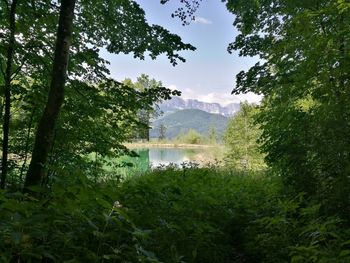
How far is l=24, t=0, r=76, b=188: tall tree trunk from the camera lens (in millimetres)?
4090

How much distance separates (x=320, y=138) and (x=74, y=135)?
403 cm

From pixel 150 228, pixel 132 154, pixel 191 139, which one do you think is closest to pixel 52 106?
pixel 150 228

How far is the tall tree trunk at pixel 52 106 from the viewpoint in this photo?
409 cm

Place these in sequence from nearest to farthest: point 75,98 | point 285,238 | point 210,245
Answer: point 285,238
point 210,245
point 75,98

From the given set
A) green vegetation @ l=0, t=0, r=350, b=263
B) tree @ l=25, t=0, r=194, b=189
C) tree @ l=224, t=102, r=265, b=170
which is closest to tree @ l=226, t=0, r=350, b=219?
green vegetation @ l=0, t=0, r=350, b=263

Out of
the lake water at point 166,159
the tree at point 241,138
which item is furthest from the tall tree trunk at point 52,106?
the tree at point 241,138

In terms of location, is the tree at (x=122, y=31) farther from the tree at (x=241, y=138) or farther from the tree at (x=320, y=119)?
the tree at (x=241, y=138)

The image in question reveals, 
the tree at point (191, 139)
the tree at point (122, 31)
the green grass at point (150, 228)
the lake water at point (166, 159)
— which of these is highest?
the tree at point (122, 31)

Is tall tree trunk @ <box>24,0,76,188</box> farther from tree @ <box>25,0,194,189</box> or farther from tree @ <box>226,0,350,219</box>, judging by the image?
tree @ <box>226,0,350,219</box>

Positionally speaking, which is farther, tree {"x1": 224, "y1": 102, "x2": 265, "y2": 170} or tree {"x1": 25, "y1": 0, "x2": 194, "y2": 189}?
tree {"x1": 224, "y1": 102, "x2": 265, "y2": 170}

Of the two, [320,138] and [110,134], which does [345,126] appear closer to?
[320,138]

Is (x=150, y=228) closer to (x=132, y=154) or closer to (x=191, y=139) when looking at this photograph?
(x=132, y=154)

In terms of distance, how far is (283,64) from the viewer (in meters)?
8.59

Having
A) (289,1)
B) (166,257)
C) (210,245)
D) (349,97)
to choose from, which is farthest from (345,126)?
(289,1)
